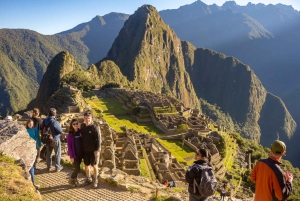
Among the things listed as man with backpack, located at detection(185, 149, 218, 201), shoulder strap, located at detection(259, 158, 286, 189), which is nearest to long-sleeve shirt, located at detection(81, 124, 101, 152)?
man with backpack, located at detection(185, 149, 218, 201)

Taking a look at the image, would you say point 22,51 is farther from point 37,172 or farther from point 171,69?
point 37,172

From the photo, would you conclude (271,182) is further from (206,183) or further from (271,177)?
(206,183)

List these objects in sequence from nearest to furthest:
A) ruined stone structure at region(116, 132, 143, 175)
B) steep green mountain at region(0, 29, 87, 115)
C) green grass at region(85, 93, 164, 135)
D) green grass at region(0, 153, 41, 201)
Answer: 1. green grass at region(0, 153, 41, 201)
2. ruined stone structure at region(116, 132, 143, 175)
3. green grass at region(85, 93, 164, 135)
4. steep green mountain at region(0, 29, 87, 115)

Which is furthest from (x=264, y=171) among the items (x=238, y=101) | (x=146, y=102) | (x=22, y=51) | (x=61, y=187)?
(x=238, y=101)

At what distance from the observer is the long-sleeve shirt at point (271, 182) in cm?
470

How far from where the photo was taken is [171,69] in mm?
167000

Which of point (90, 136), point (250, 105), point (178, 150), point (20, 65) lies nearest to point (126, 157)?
point (90, 136)

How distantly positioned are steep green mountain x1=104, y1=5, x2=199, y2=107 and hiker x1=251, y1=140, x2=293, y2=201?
125 meters

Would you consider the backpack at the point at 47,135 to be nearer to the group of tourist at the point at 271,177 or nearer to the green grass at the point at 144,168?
the group of tourist at the point at 271,177

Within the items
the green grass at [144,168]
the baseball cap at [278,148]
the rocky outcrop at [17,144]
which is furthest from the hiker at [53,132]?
the green grass at [144,168]

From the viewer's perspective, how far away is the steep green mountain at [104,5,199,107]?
141025 millimetres

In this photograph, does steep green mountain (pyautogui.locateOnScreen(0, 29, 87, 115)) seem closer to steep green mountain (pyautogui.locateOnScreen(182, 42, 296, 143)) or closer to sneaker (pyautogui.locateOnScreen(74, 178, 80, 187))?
steep green mountain (pyautogui.locateOnScreen(182, 42, 296, 143))

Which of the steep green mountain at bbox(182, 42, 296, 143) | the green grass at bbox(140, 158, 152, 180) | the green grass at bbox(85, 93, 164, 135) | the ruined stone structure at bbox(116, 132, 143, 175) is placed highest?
the ruined stone structure at bbox(116, 132, 143, 175)

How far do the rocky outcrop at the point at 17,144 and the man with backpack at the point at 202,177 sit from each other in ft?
13.3
